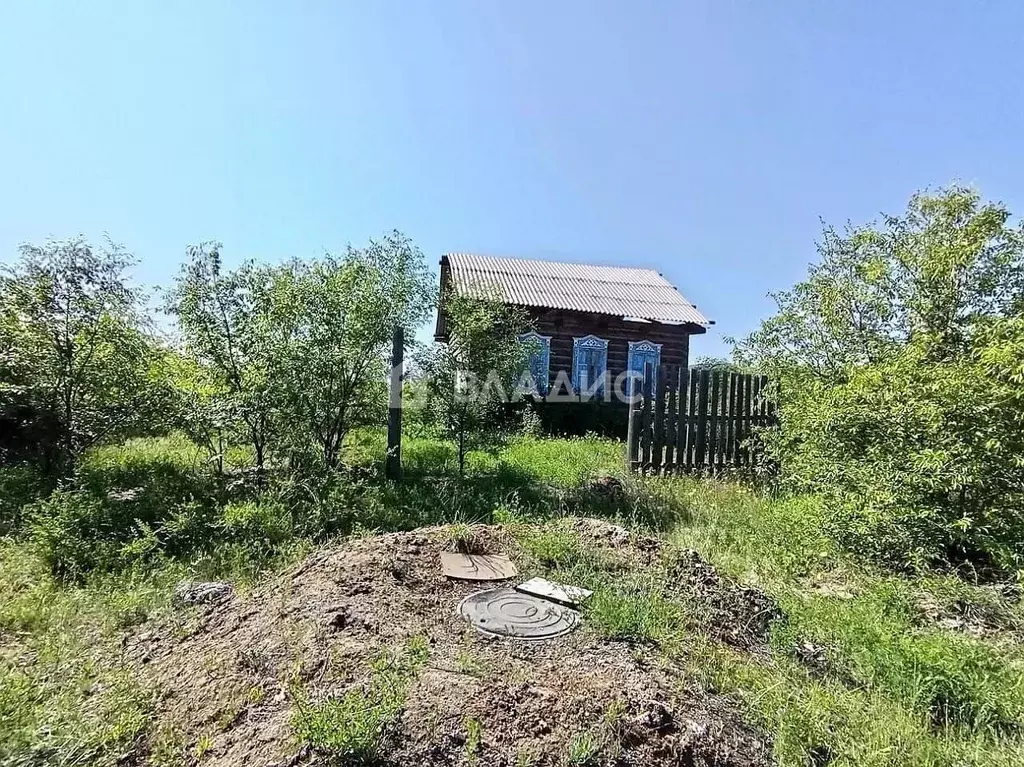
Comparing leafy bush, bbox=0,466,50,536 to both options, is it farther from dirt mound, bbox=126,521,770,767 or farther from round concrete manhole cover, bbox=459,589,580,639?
round concrete manhole cover, bbox=459,589,580,639

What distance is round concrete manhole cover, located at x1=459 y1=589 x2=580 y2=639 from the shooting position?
3174 mm

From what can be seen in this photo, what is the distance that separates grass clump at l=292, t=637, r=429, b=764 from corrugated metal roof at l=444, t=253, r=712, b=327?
13408 millimetres

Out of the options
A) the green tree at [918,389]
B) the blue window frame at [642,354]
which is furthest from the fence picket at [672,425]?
the blue window frame at [642,354]

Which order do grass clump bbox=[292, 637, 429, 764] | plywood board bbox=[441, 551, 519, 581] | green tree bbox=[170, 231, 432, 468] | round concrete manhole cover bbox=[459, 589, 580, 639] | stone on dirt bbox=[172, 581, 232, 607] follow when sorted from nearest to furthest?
grass clump bbox=[292, 637, 429, 764]
round concrete manhole cover bbox=[459, 589, 580, 639]
stone on dirt bbox=[172, 581, 232, 607]
plywood board bbox=[441, 551, 519, 581]
green tree bbox=[170, 231, 432, 468]

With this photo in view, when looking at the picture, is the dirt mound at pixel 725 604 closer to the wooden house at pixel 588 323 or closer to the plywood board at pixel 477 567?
the plywood board at pixel 477 567

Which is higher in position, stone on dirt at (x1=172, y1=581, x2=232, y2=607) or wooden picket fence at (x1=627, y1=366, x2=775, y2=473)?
wooden picket fence at (x1=627, y1=366, x2=775, y2=473)

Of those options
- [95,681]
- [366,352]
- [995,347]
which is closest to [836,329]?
[995,347]

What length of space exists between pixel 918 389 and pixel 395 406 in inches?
214

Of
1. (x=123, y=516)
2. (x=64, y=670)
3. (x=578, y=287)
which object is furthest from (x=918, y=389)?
(x=578, y=287)

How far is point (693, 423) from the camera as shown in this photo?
833 cm

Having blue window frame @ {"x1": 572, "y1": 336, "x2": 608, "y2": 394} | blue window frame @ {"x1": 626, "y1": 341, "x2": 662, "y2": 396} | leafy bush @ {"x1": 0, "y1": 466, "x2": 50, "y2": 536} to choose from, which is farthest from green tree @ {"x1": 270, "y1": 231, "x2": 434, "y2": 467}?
blue window frame @ {"x1": 626, "y1": 341, "x2": 662, "y2": 396}

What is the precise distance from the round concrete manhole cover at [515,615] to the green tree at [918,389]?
2.91 metres

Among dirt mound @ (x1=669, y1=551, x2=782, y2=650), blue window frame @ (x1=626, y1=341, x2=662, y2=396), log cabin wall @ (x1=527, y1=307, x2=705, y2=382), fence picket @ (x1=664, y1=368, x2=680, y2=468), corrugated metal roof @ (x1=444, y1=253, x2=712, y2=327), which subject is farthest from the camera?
blue window frame @ (x1=626, y1=341, x2=662, y2=396)

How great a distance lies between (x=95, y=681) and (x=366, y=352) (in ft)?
14.4
